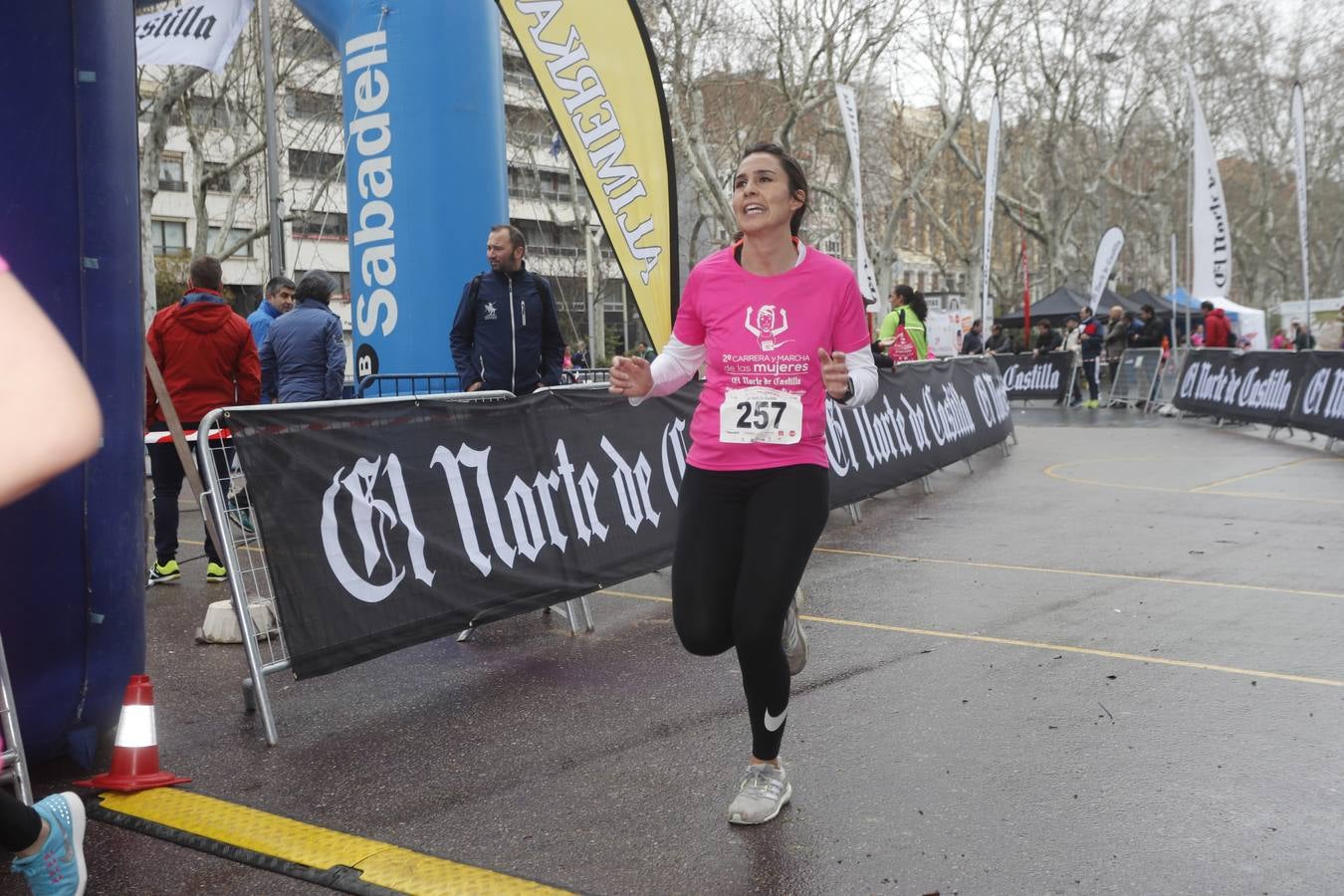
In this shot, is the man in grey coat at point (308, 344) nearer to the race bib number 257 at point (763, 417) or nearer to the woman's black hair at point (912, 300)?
the race bib number 257 at point (763, 417)

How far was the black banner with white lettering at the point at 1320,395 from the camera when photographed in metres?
15.3

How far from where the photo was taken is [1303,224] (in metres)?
20.9

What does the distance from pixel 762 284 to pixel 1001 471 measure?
1067 centimetres

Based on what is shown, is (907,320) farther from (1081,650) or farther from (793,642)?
(793,642)

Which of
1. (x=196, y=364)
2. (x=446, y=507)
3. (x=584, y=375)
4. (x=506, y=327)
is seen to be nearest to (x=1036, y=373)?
(x=584, y=375)

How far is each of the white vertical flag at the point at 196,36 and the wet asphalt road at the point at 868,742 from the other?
708cm

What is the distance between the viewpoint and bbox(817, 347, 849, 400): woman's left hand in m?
3.67

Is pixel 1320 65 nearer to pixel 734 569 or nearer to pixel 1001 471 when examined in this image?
pixel 1001 471

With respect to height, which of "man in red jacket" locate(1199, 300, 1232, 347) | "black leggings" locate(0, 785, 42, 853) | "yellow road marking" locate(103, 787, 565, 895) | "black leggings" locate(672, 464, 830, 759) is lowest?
"yellow road marking" locate(103, 787, 565, 895)

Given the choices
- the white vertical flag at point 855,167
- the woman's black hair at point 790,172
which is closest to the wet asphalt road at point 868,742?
the woman's black hair at point 790,172

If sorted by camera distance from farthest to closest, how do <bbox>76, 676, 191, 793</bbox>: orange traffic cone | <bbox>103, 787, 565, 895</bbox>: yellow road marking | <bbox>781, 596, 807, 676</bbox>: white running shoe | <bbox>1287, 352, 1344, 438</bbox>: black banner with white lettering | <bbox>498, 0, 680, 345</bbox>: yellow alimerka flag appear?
<bbox>1287, 352, 1344, 438</bbox>: black banner with white lettering, <bbox>498, 0, 680, 345</bbox>: yellow alimerka flag, <bbox>781, 596, 807, 676</bbox>: white running shoe, <bbox>76, 676, 191, 793</bbox>: orange traffic cone, <bbox>103, 787, 565, 895</bbox>: yellow road marking

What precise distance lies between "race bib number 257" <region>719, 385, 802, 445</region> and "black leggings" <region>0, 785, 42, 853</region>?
217 cm

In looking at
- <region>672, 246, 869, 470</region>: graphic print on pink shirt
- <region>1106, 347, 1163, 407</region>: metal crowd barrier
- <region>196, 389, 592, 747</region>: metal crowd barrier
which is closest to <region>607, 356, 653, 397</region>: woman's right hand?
<region>672, 246, 869, 470</region>: graphic print on pink shirt

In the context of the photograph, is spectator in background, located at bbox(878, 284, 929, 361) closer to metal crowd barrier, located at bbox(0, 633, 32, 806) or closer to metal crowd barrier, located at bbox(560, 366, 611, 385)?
metal crowd barrier, located at bbox(560, 366, 611, 385)
